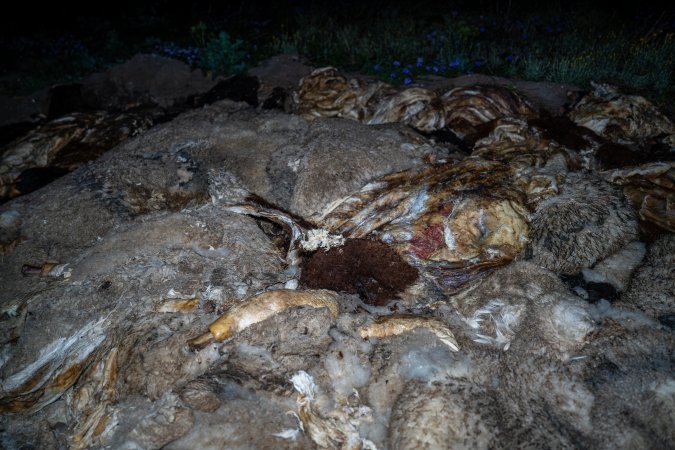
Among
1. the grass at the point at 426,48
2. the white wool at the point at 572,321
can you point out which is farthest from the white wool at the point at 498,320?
the grass at the point at 426,48

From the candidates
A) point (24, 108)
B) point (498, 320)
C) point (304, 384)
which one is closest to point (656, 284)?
point (498, 320)

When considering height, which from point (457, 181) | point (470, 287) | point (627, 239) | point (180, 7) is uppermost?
point (180, 7)

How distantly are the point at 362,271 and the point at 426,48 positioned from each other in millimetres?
5385

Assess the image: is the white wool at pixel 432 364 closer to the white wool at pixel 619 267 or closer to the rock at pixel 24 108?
the white wool at pixel 619 267

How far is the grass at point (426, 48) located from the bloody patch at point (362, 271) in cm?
376

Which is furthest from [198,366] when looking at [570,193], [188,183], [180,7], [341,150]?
[180,7]

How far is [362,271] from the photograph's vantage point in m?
2.76

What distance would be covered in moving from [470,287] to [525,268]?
1.30 ft

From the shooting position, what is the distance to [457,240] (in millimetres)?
2881

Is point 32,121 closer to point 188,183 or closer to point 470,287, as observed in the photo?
point 188,183

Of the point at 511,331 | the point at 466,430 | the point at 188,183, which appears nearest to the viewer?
the point at 466,430

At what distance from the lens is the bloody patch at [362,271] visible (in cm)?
268

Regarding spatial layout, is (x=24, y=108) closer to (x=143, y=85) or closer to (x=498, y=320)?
(x=143, y=85)

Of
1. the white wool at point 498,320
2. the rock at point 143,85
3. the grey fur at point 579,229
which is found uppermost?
the rock at point 143,85
